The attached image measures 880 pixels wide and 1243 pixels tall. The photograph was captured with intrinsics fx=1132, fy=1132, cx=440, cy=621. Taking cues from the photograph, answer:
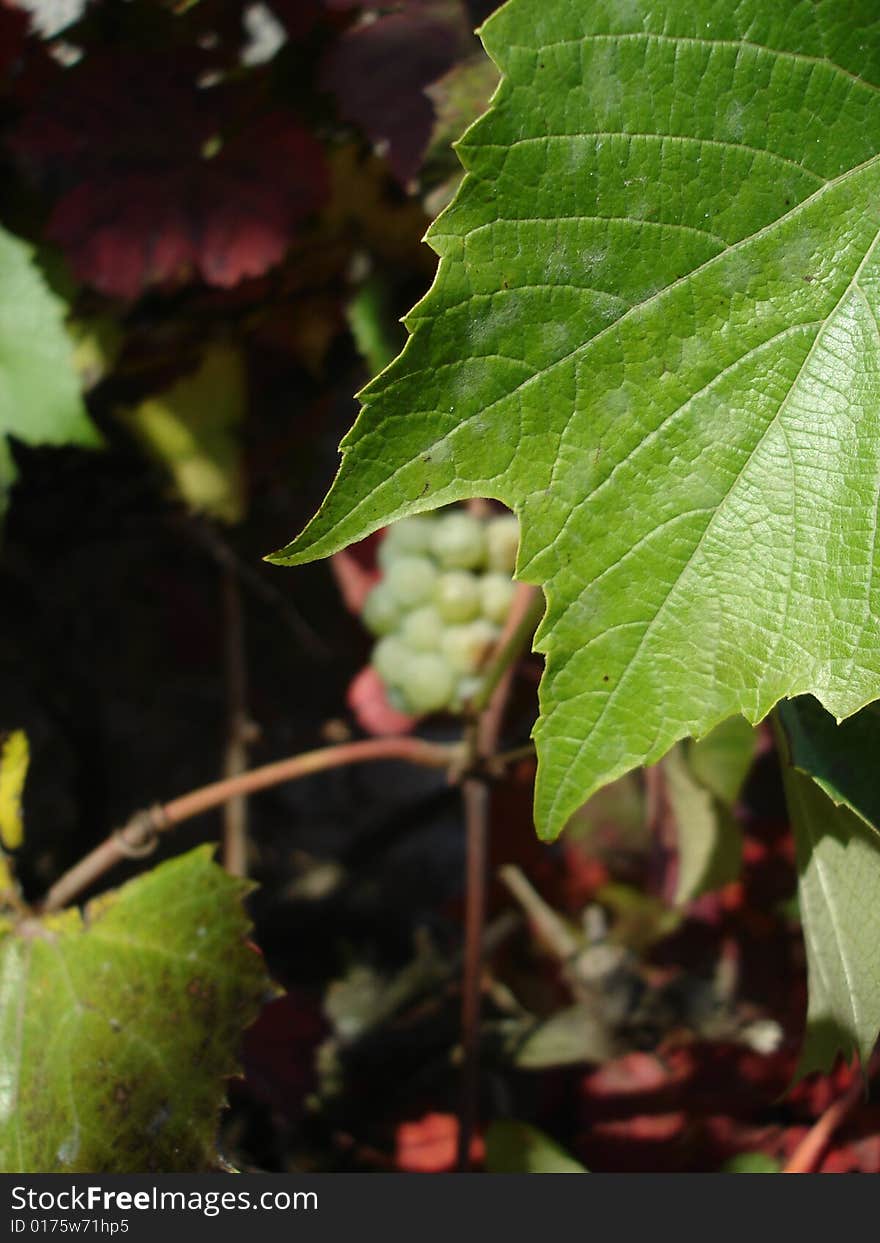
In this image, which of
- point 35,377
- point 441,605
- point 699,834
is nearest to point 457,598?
point 441,605

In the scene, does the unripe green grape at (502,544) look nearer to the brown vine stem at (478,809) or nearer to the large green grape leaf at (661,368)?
the brown vine stem at (478,809)

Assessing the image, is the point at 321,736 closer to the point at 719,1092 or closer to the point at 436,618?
the point at 436,618

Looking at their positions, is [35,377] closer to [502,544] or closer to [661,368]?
[502,544]

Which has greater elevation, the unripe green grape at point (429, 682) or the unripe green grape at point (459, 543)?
the unripe green grape at point (459, 543)

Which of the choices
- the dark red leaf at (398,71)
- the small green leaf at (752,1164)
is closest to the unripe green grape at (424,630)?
the dark red leaf at (398,71)

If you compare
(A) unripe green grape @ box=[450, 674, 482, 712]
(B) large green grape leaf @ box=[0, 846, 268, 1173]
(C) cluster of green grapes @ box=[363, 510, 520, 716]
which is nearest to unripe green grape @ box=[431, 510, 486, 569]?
(C) cluster of green grapes @ box=[363, 510, 520, 716]
